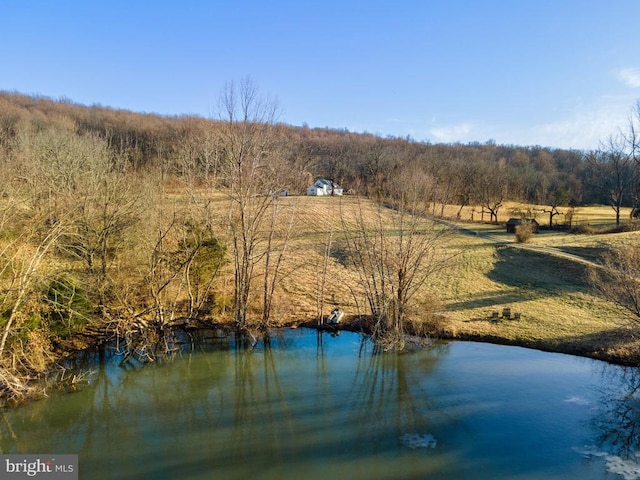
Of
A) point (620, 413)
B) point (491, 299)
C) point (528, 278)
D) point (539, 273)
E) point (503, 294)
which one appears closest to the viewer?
point (620, 413)

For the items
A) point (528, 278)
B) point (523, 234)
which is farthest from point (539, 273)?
point (523, 234)

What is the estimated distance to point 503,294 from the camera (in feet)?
73.9

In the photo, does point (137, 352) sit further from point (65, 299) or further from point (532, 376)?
point (532, 376)

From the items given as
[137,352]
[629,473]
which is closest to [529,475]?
→ [629,473]

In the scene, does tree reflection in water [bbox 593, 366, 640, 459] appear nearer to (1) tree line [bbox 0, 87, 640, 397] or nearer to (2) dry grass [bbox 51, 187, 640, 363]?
(2) dry grass [bbox 51, 187, 640, 363]

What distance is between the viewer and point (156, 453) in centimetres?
982

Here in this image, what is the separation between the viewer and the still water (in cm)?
952

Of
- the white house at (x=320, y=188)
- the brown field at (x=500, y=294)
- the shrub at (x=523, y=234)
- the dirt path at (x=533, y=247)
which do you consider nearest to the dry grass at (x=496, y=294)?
the brown field at (x=500, y=294)

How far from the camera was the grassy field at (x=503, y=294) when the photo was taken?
1708 cm

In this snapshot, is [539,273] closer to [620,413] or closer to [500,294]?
[500,294]

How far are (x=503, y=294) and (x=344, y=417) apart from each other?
14.3 m

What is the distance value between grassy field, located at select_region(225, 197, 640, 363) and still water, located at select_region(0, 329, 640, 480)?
52.3 inches

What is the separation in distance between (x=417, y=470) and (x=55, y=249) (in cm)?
1508

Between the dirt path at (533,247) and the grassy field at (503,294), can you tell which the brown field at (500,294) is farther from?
the dirt path at (533,247)
